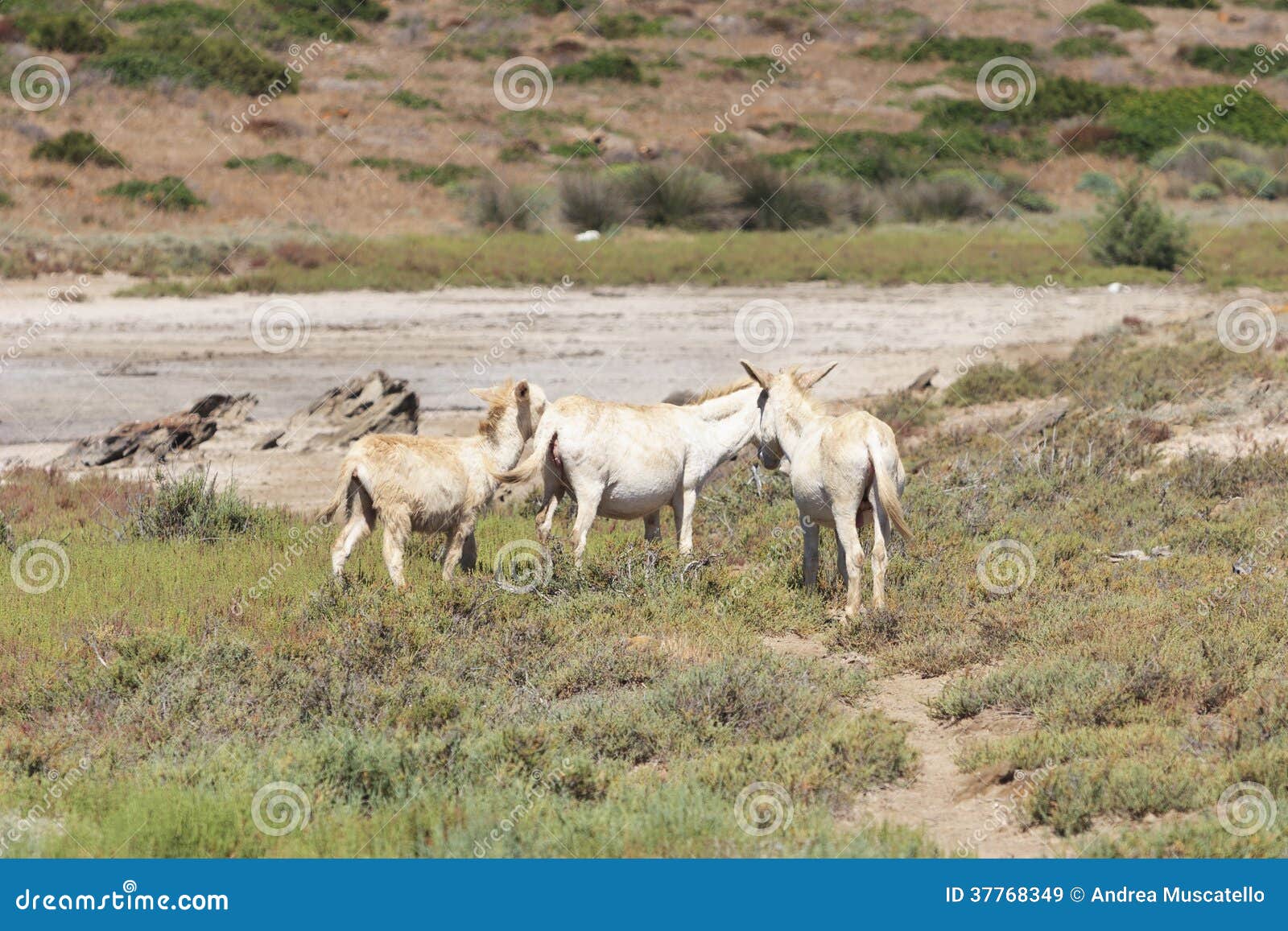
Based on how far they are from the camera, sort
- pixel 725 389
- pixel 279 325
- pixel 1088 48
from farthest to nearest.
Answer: pixel 1088 48 < pixel 279 325 < pixel 725 389

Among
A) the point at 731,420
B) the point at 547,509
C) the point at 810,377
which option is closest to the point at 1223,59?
the point at 731,420

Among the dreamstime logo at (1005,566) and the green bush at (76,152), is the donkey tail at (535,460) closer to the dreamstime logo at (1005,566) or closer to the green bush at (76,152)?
the dreamstime logo at (1005,566)

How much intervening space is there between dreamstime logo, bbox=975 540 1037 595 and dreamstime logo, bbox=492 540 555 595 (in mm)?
3369

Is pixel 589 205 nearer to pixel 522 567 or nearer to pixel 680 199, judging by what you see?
pixel 680 199

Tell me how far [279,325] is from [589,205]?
12.7 metres

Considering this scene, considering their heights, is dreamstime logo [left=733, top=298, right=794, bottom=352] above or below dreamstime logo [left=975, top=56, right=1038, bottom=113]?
below

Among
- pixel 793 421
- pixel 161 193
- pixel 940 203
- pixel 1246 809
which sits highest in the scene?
pixel 940 203

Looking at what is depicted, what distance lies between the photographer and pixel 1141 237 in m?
32.7

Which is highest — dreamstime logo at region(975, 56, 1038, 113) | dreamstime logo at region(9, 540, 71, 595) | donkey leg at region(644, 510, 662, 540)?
dreamstime logo at region(975, 56, 1038, 113)

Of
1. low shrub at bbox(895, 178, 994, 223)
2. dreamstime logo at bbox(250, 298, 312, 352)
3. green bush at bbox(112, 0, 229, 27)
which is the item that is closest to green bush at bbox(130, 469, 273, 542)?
dreamstime logo at bbox(250, 298, 312, 352)

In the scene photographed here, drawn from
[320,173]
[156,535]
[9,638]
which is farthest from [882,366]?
[320,173]

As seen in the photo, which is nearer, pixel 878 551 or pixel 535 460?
pixel 878 551

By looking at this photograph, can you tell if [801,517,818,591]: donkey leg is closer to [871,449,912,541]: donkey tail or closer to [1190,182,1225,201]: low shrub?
[871,449,912,541]: donkey tail

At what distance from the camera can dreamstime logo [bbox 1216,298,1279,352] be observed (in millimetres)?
20234
